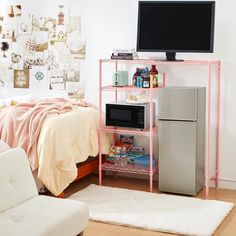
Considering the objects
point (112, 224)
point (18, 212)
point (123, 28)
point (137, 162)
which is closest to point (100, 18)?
point (123, 28)

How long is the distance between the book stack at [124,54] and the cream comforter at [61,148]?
0.66 meters

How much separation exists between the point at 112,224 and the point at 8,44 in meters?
2.88

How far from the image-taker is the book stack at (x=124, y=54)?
5.18 metres

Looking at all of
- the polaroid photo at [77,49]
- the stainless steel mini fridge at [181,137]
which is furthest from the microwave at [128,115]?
the polaroid photo at [77,49]

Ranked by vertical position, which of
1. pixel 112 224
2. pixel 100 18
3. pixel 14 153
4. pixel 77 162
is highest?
pixel 100 18

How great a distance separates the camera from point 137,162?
17.8 feet

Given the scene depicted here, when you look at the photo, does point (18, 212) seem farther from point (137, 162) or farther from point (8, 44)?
point (8, 44)

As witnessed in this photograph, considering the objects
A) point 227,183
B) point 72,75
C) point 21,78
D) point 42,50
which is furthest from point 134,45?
point 227,183

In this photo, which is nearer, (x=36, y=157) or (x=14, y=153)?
(x=14, y=153)

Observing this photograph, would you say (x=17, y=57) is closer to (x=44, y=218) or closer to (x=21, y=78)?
(x=21, y=78)

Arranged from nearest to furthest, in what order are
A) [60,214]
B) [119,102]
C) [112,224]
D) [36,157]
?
[60,214] → [112,224] → [36,157] → [119,102]

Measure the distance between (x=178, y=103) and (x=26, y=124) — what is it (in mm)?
1387

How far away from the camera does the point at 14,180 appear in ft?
11.7

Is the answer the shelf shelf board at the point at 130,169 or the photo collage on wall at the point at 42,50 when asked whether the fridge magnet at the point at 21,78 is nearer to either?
the photo collage on wall at the point at 42,50
